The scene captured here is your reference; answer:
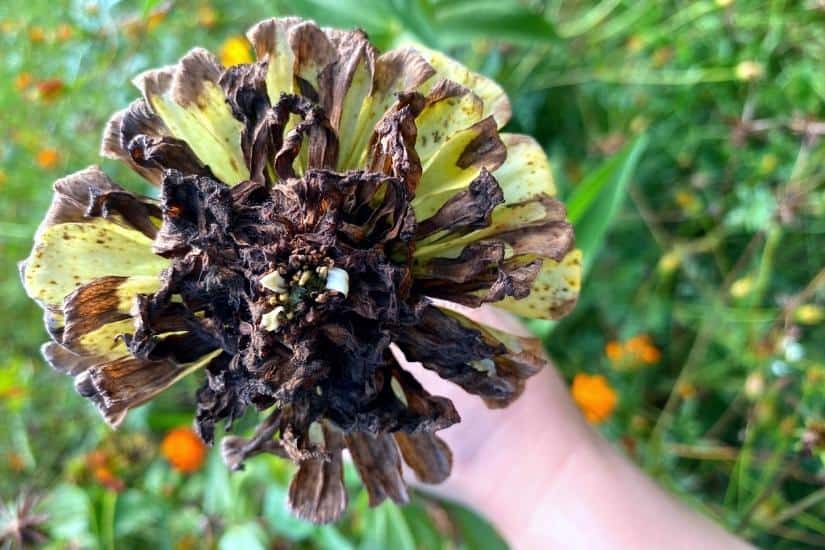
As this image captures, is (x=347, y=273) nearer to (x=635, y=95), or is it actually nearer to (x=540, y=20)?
(x=540, y=20)

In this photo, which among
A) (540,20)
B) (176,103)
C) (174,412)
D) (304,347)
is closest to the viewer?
(304,347)

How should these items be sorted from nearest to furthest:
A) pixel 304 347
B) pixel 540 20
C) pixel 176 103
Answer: pixel 304 347, pixel 176 103, pixel 540 20

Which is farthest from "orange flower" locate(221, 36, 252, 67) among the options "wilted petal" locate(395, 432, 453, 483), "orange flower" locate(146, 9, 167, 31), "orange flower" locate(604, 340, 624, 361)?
"orange flower" locate(604, 340, 624, 361)

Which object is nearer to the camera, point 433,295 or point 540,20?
point 433,295

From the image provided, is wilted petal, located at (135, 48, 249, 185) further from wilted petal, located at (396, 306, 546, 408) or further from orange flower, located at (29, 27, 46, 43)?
orange flower, located at (29, 27, 46, 43)

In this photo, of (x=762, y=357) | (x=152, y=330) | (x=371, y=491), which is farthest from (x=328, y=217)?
(x=762, y=357)

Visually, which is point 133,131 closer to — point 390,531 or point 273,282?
point 273,282

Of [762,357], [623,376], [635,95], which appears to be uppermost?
[635,95]
